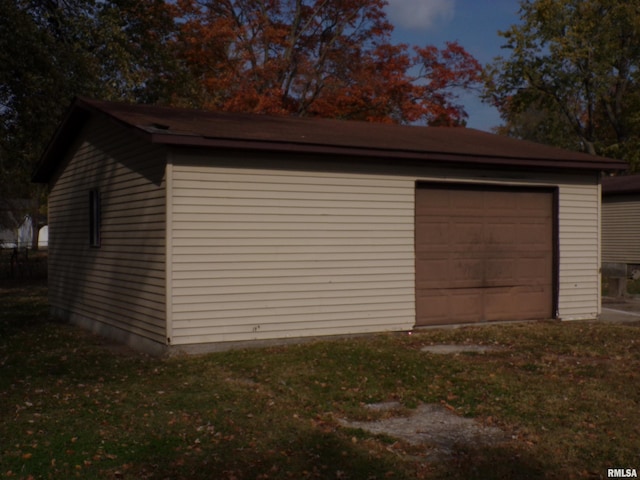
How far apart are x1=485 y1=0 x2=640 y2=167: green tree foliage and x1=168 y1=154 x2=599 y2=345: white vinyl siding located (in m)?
28.4

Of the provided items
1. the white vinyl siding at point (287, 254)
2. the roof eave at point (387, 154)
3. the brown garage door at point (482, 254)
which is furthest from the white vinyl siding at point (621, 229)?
the white vinyl siding at point (287, 254)

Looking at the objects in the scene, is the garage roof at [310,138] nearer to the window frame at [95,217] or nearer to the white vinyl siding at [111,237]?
the white vinyl siding at [111,237]

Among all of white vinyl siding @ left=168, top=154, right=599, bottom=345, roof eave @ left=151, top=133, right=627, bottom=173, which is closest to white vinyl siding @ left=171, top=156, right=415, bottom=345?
white vinyl siding @ left=168, top=154, right=599, bottom=345

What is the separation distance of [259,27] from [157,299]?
21.7 meters

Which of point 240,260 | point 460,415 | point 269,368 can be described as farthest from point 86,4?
point 460,415

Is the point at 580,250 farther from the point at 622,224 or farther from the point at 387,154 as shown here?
the point at 622,224

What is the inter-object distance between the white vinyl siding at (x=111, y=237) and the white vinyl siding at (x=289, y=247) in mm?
459

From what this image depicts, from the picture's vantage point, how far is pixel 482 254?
13.5 meters

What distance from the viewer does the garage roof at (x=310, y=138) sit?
11.0m

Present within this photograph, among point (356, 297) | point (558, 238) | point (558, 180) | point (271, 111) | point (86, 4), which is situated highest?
point (86, 4)

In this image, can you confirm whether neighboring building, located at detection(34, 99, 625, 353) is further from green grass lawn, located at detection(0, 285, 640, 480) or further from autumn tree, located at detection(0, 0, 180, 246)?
autumn tree, located at detection(0, 0, 180, 246)

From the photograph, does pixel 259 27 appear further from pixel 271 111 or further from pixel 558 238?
pixel 558 238

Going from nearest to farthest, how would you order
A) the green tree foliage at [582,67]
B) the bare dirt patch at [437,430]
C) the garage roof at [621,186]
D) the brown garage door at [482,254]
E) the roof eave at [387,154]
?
the bare dirt patch at [437,430] < the roof eave at [387,154] < the brown garage door at [482,254] < the garage roof at [621,186] < the green tree foliage at [582,67]

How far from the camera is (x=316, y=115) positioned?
101ft
